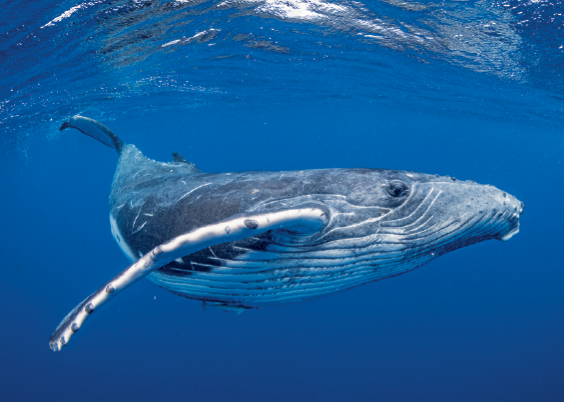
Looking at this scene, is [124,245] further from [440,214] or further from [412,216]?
[440,214]

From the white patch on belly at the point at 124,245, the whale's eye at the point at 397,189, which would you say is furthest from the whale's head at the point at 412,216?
the white patch on belly at the point at 124,245

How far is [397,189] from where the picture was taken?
3102mm

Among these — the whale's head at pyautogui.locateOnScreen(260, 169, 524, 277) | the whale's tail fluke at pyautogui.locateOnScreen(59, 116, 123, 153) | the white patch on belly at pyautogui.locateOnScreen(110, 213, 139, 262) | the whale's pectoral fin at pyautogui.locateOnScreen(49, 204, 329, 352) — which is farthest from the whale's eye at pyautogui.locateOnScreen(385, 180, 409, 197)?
the whale's tail fluke at pyautogui.locateOnScreen(59, 116, 123, 153)

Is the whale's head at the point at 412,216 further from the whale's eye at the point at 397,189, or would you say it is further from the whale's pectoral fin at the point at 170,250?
the whale's pectoral fin at the point at 170,250

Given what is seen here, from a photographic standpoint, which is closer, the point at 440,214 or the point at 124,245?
the point at 440,214

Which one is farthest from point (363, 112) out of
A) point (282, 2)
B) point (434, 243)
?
point (434, 243)

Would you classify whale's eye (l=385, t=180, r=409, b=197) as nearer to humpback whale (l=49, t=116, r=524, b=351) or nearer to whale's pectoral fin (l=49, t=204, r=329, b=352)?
humpback whale (l=49, t=116, r=524, b=351)

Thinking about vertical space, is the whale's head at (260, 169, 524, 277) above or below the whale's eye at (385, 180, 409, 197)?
below

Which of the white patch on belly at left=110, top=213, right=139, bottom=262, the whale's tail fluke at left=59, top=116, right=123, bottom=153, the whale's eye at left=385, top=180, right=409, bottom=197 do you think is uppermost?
the whale's eye at left=385, top=180, right=409, bottom=197

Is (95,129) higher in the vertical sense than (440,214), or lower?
lower

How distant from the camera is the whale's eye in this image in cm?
311

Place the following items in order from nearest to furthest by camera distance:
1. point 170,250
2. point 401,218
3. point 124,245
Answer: point 170,250 < point 401,218 < point 124,245

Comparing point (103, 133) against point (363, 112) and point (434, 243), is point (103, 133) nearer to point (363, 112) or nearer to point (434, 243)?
point (434, 243)

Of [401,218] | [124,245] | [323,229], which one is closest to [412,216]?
[401,218]
